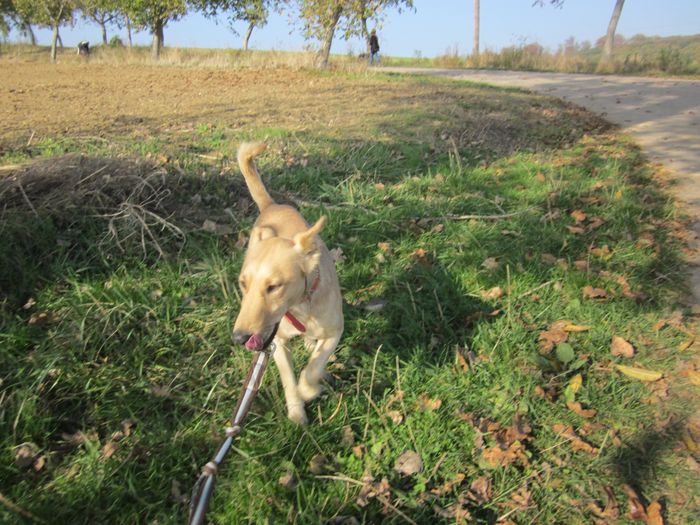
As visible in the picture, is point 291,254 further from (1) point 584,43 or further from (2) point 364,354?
(1) point 584,43

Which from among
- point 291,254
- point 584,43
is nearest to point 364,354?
point 291,254

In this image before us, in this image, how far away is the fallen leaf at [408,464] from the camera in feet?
7.86

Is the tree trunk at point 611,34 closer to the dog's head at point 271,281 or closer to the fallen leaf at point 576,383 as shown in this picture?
the fallen leaf at point 576,383

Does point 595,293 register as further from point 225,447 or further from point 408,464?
point 225,447

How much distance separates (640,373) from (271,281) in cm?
240

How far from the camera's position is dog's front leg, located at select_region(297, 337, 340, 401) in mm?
2623

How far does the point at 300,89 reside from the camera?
11852 mm

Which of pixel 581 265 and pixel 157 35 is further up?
pixel 157 35

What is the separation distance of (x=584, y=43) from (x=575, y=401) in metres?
50.2

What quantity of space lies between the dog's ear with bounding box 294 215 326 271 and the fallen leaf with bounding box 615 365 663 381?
2.11 m

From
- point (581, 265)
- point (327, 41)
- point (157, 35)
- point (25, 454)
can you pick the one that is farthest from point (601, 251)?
point (157, 35)

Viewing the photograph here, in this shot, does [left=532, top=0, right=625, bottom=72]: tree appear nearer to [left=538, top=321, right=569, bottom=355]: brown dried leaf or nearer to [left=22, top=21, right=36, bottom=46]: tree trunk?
[left=538, top=321, right=569, bottom=355]: brown dried leaf

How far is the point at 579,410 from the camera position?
2.69 metres

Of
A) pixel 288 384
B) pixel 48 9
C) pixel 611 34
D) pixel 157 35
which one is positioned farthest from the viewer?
pixel 48 9
